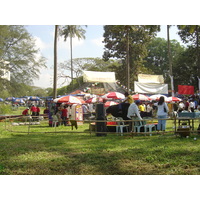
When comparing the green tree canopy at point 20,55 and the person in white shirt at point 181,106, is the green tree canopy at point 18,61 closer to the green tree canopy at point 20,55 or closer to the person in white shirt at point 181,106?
the green tree canopy at point 20,55

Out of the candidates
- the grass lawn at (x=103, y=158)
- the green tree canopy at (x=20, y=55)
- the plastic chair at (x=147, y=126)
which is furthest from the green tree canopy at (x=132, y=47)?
the grass lawn at (x=103, y=158)

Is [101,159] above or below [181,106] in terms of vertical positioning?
below

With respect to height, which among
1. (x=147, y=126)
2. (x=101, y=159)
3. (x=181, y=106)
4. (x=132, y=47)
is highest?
(x=132, y=47)

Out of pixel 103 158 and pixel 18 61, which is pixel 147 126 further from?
pixel 18 61

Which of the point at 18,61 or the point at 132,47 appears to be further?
the point at 132,47

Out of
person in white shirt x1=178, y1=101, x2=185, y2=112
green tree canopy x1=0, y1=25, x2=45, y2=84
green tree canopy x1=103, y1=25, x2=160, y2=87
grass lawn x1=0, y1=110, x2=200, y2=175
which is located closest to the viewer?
grass lawn x1=0, y1=110, x2=200, y2=175

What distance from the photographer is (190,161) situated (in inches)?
218

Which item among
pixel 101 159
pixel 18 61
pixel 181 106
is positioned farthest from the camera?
pixel 18 61

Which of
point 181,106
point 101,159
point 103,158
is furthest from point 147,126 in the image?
point 181,106

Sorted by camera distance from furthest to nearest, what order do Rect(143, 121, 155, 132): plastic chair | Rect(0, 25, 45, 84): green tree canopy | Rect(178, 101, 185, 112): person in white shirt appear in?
Rect(0, 25, 45, 84): green tree canopy → Rect(178, 101, 185, 112): person in white shirt → Rect(143, 121, 155, 132): plastic chair

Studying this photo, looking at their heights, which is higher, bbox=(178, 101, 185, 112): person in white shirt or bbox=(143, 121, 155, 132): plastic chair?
bbox=(178, 101, 185, 112): person in white shirt

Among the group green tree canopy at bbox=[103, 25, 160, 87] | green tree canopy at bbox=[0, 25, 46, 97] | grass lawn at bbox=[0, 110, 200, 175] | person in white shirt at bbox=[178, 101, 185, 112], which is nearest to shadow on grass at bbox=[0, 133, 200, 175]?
grass lawn at bbox=[0, 110, 200, 175]

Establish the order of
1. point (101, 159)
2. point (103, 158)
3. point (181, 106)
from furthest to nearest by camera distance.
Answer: point (181, 106)
point (103, 158)
point (101, 159)

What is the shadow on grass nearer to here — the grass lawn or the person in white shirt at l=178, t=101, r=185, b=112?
the grass lawn
